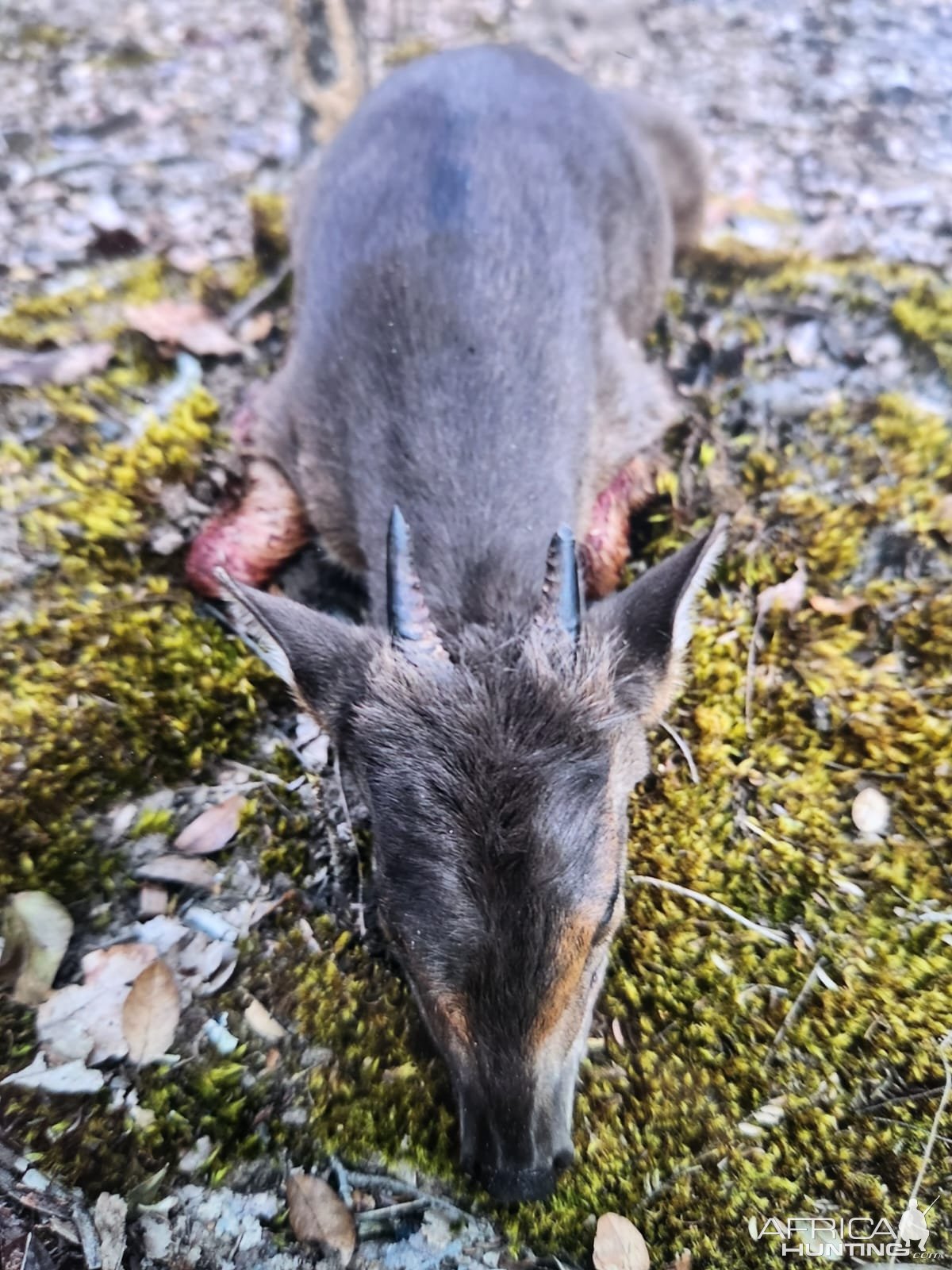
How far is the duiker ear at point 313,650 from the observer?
128 inches

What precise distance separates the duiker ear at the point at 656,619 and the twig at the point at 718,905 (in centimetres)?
67

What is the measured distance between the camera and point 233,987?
347cm

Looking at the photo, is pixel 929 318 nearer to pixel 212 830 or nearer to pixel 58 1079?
pixel 212 830

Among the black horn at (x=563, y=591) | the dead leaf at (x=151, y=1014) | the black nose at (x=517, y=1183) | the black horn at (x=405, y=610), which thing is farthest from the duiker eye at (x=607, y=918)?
the dead leaf at (x=151, y=1014)

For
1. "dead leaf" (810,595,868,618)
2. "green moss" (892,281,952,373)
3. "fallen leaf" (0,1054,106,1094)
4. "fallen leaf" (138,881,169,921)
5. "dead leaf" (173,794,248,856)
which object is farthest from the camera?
Answer: "green moss" (892,281,952,373)

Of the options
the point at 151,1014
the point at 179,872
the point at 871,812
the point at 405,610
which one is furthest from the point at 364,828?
the point at 871,812

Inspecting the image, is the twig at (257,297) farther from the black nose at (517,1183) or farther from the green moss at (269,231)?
the black nose at (517,1183)

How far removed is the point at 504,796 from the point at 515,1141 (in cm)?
110

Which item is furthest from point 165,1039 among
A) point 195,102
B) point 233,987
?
point 195,102

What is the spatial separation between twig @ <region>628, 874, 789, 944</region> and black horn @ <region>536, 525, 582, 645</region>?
112cm

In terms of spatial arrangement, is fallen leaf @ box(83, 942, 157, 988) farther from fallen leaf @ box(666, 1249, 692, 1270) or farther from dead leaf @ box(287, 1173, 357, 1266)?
fallen leaf @ box(666, 1249, 692, 1270)

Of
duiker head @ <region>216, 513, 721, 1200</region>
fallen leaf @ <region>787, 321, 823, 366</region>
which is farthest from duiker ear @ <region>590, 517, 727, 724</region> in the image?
fallen leaf @ <region>787, 321, 823, 366</region>

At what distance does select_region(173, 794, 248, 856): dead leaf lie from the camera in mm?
3764

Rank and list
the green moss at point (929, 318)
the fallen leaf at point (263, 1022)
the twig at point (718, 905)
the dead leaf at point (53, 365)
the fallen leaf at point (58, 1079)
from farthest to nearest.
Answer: the green moss at point (929, 318) → the dead leaf at point (53, 365) → the twig at point (718, 905) → the fallen leaf at point (263, 1022) → the fallen leaf at point (58, 1079)
